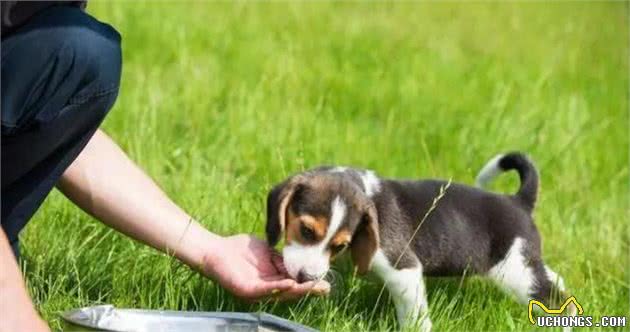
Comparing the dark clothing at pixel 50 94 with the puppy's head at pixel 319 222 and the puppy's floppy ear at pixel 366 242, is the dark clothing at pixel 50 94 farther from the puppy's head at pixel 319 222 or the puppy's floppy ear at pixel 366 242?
the puppy's floppy ear at pixel 366 242

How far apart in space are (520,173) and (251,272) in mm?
1197

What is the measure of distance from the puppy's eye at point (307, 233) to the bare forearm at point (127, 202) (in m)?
0.24

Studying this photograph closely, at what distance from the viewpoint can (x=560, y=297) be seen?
161 inches

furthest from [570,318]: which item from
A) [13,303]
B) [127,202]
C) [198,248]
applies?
[13,303]

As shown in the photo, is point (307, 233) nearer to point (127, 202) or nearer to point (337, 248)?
point (337, 248)

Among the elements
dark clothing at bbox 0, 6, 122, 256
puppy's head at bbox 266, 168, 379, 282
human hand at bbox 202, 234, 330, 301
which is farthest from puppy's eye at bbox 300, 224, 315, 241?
dark clothing at bbox 0, 6, 122, 256

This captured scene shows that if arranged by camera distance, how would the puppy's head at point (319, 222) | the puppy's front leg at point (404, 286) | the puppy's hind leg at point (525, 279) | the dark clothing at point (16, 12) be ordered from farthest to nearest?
the puppy's hind leg at point (525, 279), the puppy's front leg at point (404, 286), the puppy's head at point (319, 222), the dark clothing at point (16, 12)

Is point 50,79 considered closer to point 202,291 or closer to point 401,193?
point 202,291

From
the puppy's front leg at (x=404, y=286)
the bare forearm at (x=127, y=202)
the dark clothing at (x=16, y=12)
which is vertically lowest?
the puppy's front leg at (x=404, y=286)

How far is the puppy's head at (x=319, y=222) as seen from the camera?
11.9ft

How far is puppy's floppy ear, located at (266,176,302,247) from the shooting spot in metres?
3.68

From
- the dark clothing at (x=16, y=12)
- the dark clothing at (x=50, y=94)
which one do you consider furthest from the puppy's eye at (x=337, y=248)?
the dark clothing at (x=16, y=12)

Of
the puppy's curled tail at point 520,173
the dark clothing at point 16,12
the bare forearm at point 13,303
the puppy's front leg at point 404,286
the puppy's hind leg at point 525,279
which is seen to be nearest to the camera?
the bare forearm at point 13,303

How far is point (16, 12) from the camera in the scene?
9.90 ft
